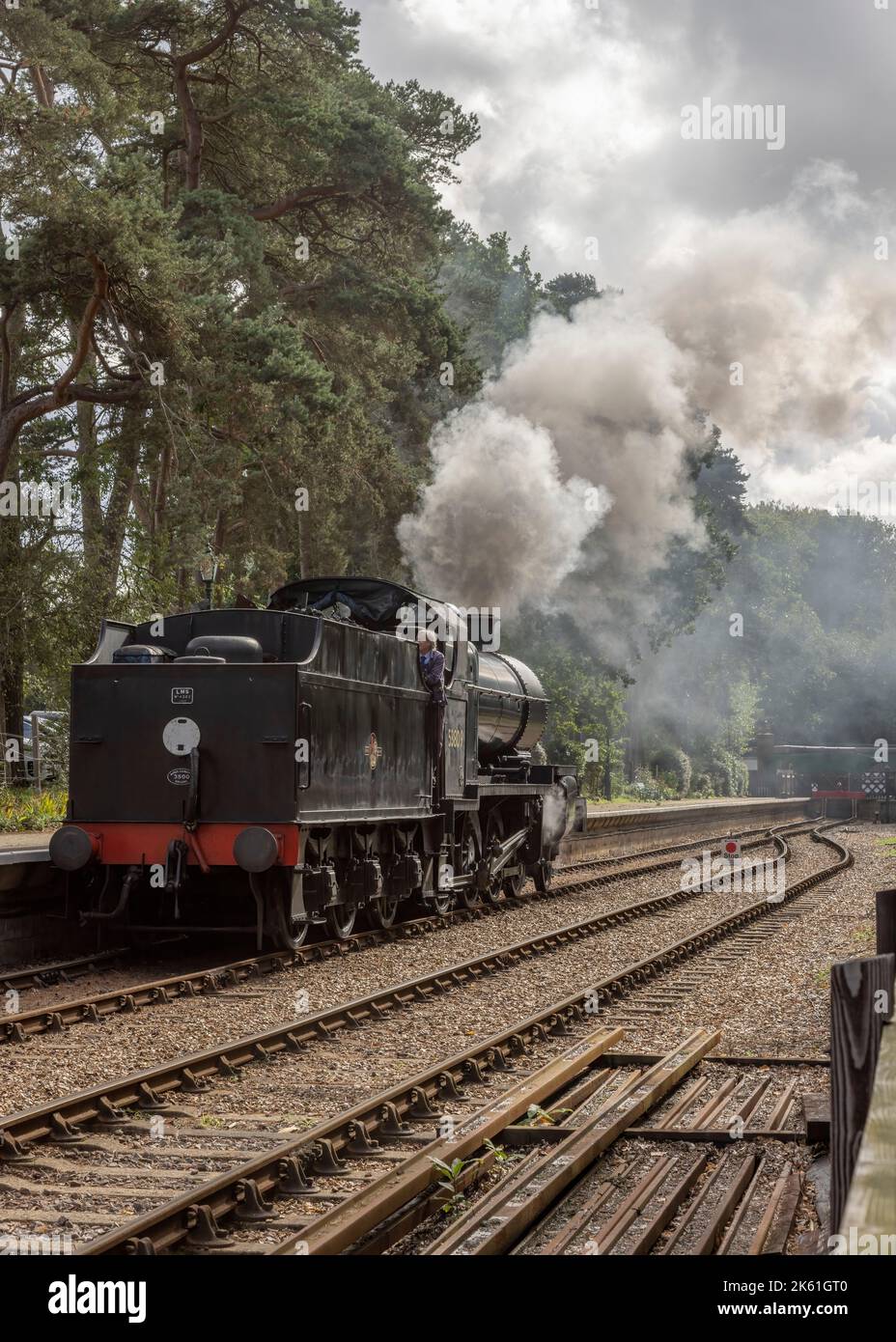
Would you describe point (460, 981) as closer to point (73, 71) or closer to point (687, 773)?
point (73, 71)

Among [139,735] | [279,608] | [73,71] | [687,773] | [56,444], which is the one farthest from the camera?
[687,773]

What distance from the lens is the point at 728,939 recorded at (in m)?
14.7

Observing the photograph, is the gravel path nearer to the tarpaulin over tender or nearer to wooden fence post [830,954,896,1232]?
the tarpaulin over tender

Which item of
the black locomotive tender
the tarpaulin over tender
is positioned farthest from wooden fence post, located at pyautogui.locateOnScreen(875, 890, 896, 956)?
the tarpaulin over tender

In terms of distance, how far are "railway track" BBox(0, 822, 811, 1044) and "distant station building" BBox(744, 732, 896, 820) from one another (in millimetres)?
43038

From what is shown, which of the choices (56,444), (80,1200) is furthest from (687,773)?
(80,1200)

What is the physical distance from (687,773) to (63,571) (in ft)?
134

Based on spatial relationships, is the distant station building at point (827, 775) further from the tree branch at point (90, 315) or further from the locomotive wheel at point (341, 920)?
the locomotive wheel at point (341, 920)

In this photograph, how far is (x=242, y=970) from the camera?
36.7ft

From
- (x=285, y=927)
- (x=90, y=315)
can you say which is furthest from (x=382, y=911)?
(x=90, y=315)

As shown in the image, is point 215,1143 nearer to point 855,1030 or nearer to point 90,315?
point 855,1030

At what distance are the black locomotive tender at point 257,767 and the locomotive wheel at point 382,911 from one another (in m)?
0.02

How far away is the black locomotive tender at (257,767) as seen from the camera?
11.5m

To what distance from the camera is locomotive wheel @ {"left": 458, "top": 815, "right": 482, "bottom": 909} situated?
16188 mm
